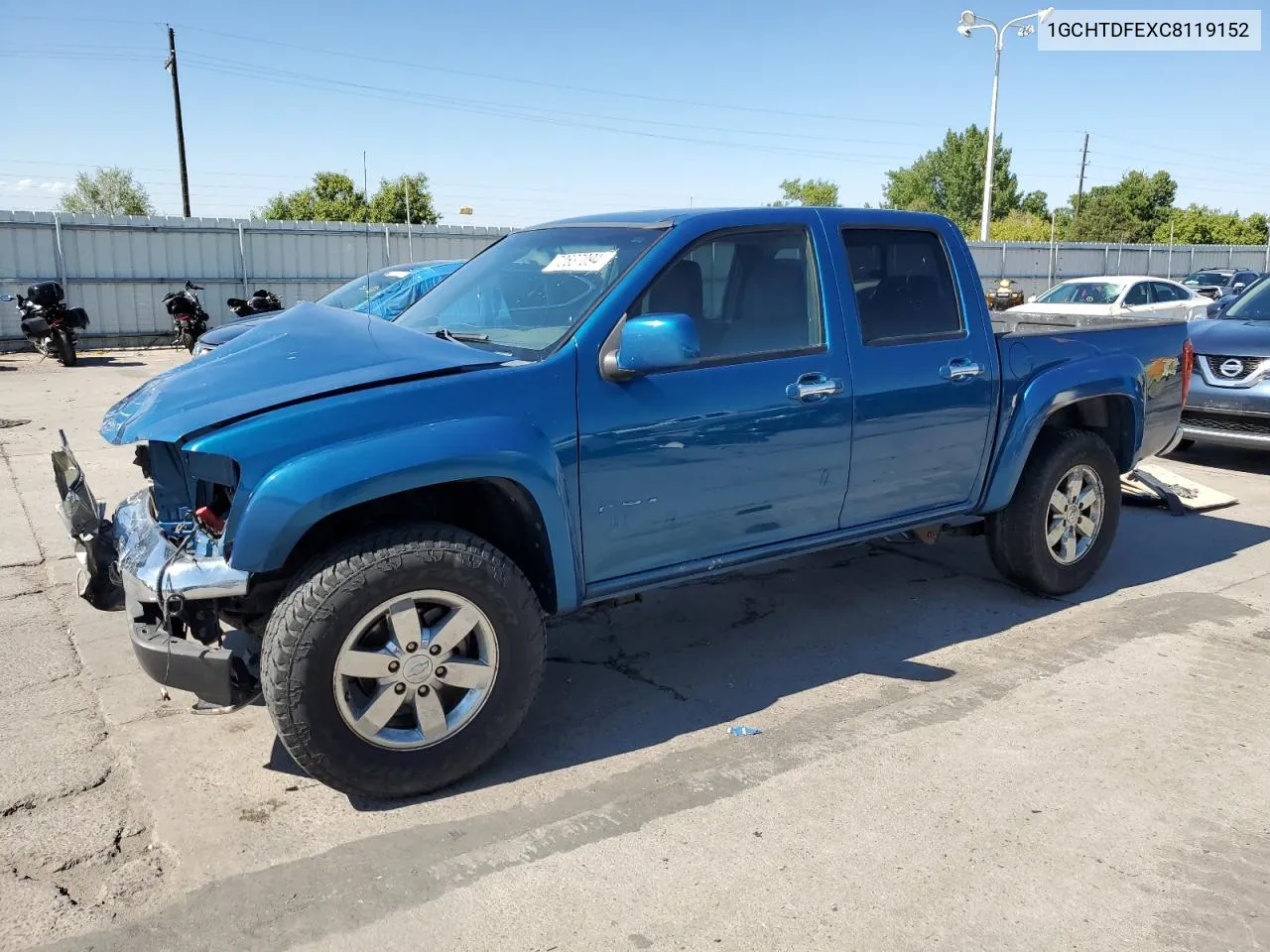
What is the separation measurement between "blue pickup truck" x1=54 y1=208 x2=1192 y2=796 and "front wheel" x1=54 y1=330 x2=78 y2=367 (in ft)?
46.1

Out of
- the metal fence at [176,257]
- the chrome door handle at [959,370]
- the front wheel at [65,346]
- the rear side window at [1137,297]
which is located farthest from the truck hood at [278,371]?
the metal fence at [176,257]

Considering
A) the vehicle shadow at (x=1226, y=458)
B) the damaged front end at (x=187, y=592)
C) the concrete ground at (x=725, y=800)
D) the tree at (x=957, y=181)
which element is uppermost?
the tree at (x=957, y=181)

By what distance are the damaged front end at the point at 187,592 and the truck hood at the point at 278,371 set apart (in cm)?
19

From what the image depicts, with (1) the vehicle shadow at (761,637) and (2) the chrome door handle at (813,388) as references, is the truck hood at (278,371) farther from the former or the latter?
(1) the vehicle shadow at (761,637)

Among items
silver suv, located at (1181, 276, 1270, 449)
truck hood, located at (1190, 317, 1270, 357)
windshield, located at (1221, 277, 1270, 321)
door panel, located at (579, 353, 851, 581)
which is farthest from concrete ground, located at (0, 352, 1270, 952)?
windshield, located at (1221, 277, 1270, 321)

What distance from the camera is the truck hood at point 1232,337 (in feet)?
28.1

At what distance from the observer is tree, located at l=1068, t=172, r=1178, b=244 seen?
218 feet

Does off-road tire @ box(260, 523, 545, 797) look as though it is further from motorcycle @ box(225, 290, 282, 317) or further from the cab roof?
motorcycle @ box(225, 290, 282, 317)

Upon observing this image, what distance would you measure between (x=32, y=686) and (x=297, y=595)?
1883 millimetres

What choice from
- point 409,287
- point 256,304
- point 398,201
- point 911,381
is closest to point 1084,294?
point 409,287

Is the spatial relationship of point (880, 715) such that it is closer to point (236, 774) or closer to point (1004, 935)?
point (1004, 935)

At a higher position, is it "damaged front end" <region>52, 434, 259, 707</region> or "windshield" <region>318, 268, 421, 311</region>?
"windshield" <region>318, 268, 421, 311</region>

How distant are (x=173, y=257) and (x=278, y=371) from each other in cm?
1860

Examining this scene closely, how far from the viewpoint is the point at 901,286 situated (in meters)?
4.49
